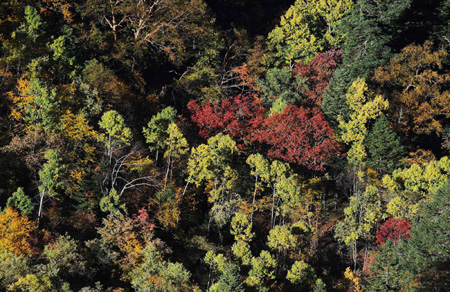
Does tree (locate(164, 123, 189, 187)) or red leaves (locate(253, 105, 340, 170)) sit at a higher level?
tree (locate(164, 123, 189, 187))

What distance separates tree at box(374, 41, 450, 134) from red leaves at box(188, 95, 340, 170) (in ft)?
25.7

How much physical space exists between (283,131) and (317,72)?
10.7m

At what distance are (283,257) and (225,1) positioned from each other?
3638 cm

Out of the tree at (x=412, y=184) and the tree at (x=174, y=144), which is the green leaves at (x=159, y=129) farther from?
the tree at (x=412, y=184)

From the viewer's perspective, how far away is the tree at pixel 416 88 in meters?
66.3

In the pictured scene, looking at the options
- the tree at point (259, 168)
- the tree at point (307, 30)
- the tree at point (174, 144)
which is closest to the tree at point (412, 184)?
the tree at point (259, 168)

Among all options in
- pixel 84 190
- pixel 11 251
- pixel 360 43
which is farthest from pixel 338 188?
pixel 11 251

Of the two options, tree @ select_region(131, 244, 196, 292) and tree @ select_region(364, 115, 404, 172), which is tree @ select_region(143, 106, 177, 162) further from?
tree @ select_region(364, 115, 404, 172)

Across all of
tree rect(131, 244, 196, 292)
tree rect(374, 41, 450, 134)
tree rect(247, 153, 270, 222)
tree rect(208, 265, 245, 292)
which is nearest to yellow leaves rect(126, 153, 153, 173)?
tree rect(131, 244, 196, 292)

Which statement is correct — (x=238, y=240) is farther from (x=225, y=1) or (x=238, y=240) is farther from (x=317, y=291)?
(x=225, y=1)

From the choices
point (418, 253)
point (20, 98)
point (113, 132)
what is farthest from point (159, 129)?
point (418, 253)

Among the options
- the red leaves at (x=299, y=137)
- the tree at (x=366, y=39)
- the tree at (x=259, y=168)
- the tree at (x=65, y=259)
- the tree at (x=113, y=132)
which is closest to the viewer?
the tree at (x=65, y=259)

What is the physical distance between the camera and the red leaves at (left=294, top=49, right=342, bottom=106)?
68.8 metres

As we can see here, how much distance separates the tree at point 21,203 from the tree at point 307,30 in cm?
3359
